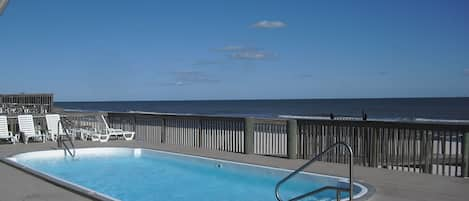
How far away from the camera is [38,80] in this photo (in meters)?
41.6

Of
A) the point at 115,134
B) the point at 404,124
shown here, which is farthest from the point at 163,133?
the point at 404,124

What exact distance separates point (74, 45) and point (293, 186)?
28262mm

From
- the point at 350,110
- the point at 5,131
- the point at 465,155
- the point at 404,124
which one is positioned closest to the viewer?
the point at 465,155

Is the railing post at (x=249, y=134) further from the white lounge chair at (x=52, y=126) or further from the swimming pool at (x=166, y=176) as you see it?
the white lounge chair at (x=52, y=126)

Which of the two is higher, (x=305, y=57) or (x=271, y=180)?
(x=305, y=57)

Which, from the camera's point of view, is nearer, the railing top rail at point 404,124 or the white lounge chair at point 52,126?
the railing top rail at point 404,124

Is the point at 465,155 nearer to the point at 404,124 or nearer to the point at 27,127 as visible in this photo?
the point at 404,124

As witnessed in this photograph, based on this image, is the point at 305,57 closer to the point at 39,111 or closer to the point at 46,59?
the point at 46,59

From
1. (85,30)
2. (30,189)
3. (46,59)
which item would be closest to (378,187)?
(30,189)

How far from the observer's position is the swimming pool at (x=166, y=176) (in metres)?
7.77

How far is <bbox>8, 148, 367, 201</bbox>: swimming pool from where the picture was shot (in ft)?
25.5

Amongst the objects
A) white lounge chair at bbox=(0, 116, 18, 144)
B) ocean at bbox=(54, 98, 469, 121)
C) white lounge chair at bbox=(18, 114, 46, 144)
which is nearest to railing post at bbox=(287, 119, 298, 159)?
white lounge chair at bbox=(18, 114, 46, 144)

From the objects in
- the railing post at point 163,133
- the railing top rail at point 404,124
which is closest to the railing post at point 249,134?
the railing top rail at point 404,124

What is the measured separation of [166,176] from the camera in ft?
31.8
